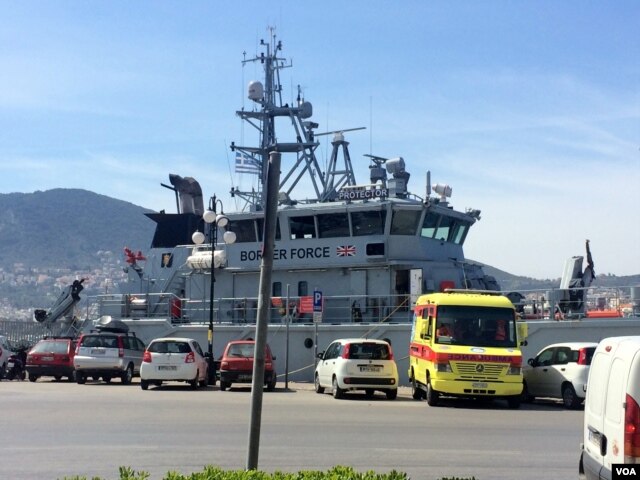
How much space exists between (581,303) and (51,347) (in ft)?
56.7

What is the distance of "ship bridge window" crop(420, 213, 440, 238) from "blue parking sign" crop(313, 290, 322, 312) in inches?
176

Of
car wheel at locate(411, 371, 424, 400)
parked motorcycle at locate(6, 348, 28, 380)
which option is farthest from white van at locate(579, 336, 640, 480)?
parked motorcycle at locate(6, 348, 28, 380)

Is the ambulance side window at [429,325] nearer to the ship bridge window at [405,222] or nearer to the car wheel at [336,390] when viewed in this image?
the car wheel at [336,390]

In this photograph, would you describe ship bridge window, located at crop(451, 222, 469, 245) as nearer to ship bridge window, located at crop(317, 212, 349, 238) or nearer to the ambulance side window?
ship bridge window, located at crop(317, 212, 349, 238)

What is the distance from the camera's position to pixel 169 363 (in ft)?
86.1

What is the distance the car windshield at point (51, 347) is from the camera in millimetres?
30359

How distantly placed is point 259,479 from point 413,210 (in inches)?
883

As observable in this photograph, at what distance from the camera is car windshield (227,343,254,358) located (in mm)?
25975

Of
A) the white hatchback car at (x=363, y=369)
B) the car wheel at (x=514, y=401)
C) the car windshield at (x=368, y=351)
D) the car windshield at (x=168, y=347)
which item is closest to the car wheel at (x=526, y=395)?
the car wheel at (x=514, y=401)

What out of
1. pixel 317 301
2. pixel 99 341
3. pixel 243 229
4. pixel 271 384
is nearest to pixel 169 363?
pixel 271 384

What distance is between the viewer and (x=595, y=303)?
87.1 feet

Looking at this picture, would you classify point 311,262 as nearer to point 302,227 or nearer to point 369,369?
point 302,227

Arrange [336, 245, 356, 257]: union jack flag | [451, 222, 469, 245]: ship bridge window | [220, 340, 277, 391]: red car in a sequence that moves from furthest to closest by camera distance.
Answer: [451, 222, 469, 245]: ship bridge window, [336, 245, 356, 257]: union jack flag, [220, 340, 277, 391]: red car

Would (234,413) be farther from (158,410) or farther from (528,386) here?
(528,386)
